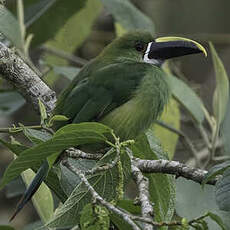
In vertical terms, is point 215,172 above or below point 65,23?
above

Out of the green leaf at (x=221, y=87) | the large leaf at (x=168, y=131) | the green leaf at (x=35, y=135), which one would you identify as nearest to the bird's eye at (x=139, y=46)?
the green leaf at (x=221, y=87)

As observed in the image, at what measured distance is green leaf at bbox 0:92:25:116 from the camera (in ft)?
13.0

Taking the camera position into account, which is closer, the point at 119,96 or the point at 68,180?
the point at 68,180

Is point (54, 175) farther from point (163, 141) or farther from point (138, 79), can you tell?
point (163, 141)

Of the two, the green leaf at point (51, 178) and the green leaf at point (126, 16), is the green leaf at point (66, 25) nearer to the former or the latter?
the green leaf at point (126, 16)

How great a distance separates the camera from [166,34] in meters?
6.11

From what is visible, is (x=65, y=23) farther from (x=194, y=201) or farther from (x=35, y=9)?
(x=194, y=201)

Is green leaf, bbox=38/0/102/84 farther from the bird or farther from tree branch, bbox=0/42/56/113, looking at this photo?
tree branch, bbox=0/42/56/113

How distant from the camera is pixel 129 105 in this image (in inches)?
123

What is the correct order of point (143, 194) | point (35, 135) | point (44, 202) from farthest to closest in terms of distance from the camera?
point (44, 202)
point (35, 135)
point (143, 194)

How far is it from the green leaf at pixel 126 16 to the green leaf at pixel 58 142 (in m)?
1.74

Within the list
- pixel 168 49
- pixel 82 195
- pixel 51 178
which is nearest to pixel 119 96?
pixel 168 49

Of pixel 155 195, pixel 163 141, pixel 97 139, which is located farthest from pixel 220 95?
pixel 97 139

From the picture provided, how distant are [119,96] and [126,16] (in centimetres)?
86
